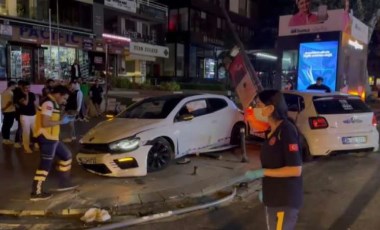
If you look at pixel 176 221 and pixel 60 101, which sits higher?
pixel 60 101

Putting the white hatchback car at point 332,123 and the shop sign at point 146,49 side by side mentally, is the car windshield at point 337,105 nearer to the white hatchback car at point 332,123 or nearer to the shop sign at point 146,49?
the white hatchback car at point 332,123

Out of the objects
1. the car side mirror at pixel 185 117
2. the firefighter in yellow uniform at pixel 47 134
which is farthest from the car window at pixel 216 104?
the firefighter in yellow uniform at pixel 47 134

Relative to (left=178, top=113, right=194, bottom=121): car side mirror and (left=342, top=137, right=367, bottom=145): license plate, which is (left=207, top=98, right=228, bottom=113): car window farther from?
(left=342, top=137, right=367, bottom=145): license plate

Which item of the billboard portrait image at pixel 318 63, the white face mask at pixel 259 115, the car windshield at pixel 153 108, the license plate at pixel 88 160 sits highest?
the billboard portrait image at pixel 318 63

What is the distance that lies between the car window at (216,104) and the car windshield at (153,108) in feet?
2.85

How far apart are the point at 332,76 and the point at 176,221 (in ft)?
38.7

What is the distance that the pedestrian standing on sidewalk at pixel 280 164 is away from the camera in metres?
3.07

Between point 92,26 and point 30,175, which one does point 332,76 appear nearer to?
point 30,175

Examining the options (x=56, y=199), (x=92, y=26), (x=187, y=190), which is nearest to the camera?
(x=56, y=199)

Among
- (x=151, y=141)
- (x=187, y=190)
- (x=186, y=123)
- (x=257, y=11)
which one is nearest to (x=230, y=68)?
(x=186, y=123)

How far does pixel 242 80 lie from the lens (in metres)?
11.2

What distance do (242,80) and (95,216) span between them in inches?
261

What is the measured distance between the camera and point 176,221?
5469mm

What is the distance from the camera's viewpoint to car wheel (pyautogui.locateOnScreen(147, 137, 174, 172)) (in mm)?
7594
